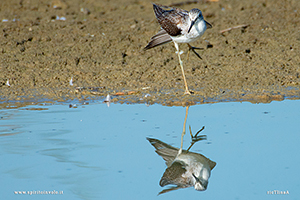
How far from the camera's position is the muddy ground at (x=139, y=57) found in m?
6.21

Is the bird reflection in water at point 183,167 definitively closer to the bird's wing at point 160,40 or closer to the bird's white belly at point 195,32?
the bird's white belly at point 195,32

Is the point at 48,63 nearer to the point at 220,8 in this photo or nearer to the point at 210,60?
the point at 210,60

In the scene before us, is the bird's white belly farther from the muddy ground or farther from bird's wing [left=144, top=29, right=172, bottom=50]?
the muddy ground

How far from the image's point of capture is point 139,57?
727 cm

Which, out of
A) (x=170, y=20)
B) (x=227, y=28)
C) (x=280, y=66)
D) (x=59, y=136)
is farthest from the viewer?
(x=227, y=28)

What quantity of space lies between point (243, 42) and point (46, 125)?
13.3 ft

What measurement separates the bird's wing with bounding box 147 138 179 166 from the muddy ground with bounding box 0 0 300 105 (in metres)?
1.41

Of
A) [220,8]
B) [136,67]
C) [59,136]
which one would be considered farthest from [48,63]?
[220,8]

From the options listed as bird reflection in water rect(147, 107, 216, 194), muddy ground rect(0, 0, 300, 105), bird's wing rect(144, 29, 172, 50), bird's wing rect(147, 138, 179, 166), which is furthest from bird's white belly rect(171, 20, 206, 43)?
bird's wing rect(147, 138, 179, 166)

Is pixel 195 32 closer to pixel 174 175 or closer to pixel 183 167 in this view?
pixel 183 167

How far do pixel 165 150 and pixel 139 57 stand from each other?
10.5 feet

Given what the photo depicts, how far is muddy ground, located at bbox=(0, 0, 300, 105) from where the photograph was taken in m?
6.21

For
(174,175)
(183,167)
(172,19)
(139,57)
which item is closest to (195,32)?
(172,19)

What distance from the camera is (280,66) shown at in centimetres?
686
